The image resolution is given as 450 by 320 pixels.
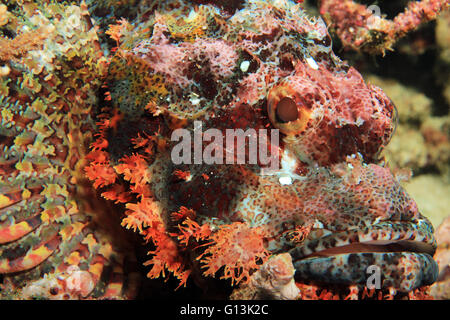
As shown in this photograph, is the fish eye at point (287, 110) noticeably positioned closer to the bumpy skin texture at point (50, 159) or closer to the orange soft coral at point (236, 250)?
the orange soft coral at point (236, 250)

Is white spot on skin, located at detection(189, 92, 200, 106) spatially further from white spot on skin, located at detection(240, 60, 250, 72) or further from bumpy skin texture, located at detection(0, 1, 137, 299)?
bumpy skin texture, located at detection(0, 1, 137, 299)

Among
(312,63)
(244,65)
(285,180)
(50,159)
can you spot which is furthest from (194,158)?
(50,159)

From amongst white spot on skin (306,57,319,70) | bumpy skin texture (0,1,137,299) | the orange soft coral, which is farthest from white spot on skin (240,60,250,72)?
bumpy skin texture (0,1,137,299)

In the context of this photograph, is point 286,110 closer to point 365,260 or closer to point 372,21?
point 365,260

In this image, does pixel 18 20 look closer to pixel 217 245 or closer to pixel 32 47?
pixel 32 47

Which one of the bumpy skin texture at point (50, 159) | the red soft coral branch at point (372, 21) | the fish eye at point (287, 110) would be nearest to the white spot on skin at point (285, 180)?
the fish eye at point (287, 110)

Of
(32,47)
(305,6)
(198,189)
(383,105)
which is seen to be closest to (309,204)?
(198,189)
